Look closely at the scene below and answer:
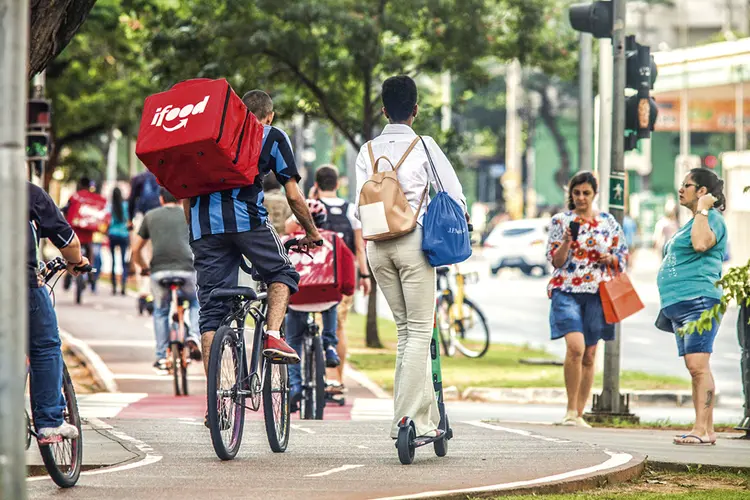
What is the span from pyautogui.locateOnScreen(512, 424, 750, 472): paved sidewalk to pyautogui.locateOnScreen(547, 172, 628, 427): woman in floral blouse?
0.56 metres

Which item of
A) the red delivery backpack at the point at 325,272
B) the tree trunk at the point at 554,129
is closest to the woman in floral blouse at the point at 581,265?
the red delivery backpack at the point at 325,272

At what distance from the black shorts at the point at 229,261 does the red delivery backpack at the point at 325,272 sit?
2861mm

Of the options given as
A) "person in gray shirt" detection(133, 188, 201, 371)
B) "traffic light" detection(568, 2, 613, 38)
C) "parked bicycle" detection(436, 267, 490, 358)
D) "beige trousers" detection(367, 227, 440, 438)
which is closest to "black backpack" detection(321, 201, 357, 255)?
"person in gray shirt" detection(133, 188, 201, 371)

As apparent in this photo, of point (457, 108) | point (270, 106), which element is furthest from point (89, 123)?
point (270, 106)

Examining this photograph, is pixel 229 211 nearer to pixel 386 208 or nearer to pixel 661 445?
pixel 386 208

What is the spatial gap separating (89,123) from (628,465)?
29589mm

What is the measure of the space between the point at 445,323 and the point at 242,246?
36.0 feet

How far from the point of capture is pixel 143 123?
7980 millimetres

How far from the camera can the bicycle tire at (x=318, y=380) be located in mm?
11367

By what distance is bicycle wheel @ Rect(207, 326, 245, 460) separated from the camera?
764 cm

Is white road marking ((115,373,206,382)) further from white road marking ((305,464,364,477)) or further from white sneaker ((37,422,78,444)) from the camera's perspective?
white sneaker ((37,422,78,444))

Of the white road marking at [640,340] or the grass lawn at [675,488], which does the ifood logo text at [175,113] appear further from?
the white road marking at [640,340]

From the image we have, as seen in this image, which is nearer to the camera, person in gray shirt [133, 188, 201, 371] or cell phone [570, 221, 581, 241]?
cell phone [570, 221, 581, 241]

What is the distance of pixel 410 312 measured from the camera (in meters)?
8.05
